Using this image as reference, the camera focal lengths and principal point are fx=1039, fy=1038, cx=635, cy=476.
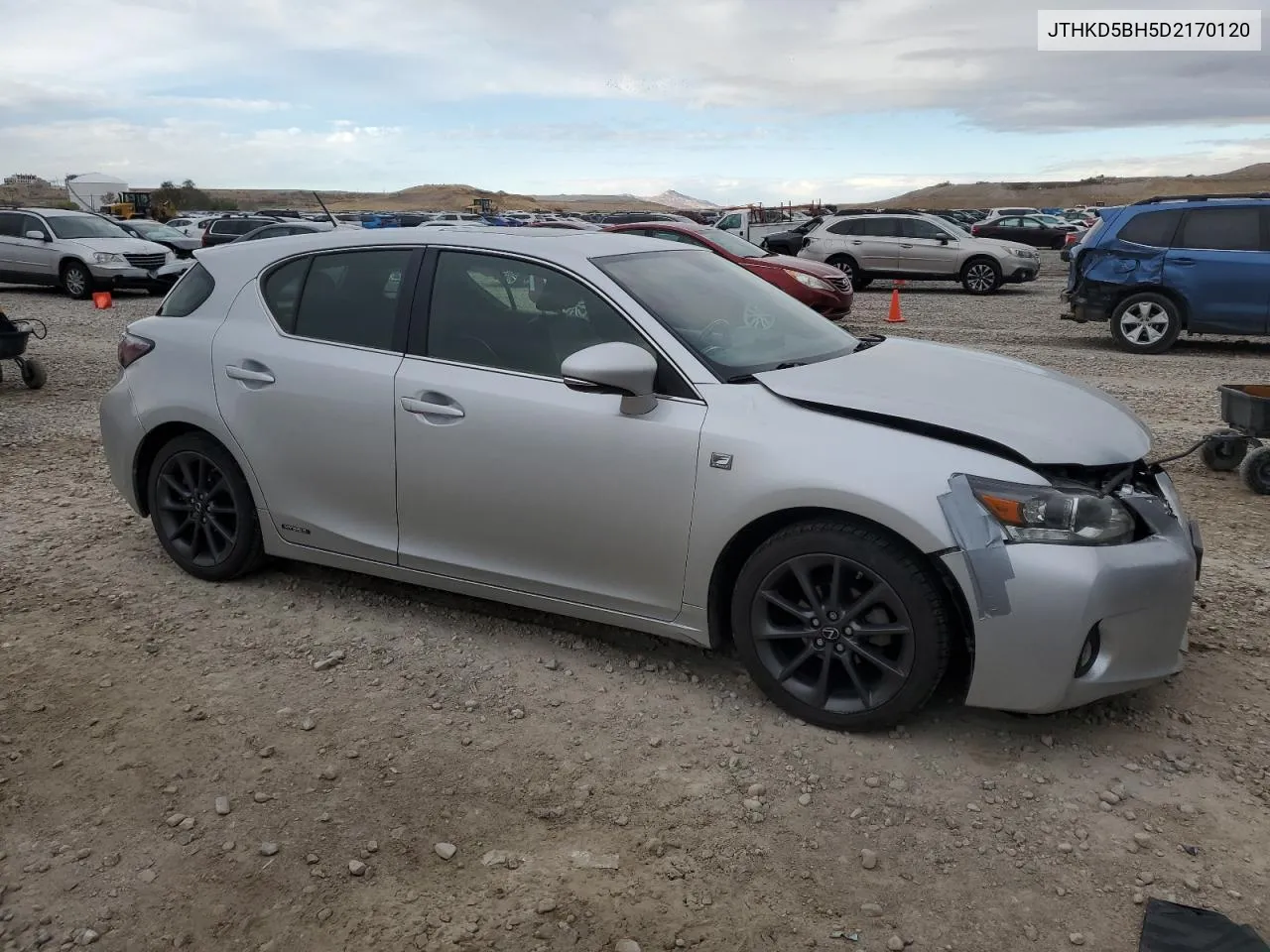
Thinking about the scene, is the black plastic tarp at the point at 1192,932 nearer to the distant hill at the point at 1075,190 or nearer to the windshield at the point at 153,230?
the windshield at the point at 153,230

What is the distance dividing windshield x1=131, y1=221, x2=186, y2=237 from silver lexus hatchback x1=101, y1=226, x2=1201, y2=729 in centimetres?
2341

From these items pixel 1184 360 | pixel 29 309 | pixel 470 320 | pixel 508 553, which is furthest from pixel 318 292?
pixel 29 309

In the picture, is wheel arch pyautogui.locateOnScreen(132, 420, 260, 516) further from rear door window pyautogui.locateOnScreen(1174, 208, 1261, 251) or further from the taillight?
rear door window pyautogui.locateOnScreen(1174, 208, 1261, 251)

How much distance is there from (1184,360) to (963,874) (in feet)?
35.1

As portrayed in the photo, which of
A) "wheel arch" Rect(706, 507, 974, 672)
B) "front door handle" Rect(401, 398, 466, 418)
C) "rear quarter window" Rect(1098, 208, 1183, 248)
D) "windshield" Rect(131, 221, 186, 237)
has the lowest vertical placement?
"windshield" Rect(131, 221, 186, 237)


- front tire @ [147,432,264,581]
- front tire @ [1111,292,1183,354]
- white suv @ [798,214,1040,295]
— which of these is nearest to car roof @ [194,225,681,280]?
front tire @ [147,432,264,581]

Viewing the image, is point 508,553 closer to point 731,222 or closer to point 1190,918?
Answer: point 1190,918

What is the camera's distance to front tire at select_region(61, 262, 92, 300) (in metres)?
19.1

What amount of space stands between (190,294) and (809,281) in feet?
36.2

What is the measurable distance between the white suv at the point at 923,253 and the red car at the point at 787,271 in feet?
17.2

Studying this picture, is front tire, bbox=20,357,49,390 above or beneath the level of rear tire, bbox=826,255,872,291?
beneath

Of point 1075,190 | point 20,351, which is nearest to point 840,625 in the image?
point 20,351

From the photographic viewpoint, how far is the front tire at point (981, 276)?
814 inches

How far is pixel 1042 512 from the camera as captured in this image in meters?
3.14
